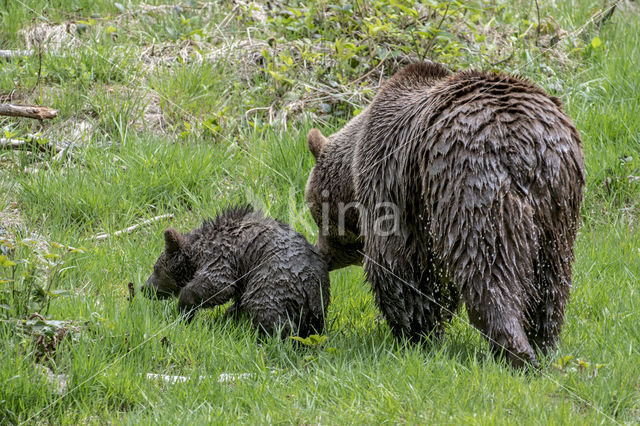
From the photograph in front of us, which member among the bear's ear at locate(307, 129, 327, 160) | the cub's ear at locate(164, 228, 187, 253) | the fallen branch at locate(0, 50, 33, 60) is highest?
the fallen branch at locate(0, 50, 33, 60)

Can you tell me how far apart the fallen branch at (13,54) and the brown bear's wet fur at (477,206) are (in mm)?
4857

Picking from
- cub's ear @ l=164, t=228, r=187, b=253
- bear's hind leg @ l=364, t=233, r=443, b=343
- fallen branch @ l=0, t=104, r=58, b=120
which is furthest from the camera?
cub's ear @ l=164, t=228, r=187, b=253

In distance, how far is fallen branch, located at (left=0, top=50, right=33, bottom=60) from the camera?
8312 mm

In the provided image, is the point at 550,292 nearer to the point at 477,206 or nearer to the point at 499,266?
the point at 499,266

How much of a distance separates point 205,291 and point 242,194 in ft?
6.65

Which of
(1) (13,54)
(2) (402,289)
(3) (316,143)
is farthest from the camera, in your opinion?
(1) (13,54)

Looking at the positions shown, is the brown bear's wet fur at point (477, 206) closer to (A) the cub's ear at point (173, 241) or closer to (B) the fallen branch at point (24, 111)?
(A) the cub's ear at point (173, 241)

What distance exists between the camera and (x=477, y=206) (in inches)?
162

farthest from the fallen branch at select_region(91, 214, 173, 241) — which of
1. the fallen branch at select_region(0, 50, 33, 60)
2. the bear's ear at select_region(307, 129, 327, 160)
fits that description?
the fallen branch at select_region(0, 50, 33, 60)

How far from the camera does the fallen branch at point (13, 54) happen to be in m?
8.31

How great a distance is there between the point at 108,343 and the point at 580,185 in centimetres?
287

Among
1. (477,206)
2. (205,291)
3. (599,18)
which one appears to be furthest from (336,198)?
(599,18)

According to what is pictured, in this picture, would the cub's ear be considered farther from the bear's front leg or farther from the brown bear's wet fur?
the brown bear's wet fur

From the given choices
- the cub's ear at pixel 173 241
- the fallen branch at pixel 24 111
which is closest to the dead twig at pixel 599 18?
the cub's ear at pixel 173 241
